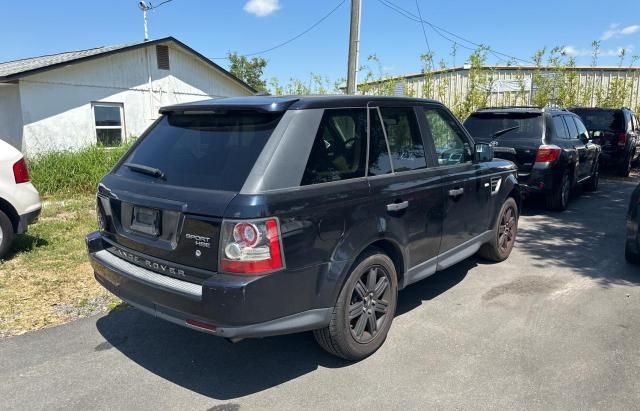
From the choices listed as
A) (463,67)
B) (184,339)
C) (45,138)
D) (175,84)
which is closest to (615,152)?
(463,67)

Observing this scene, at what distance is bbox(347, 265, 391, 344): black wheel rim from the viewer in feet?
11.2

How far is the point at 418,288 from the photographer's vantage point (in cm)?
496

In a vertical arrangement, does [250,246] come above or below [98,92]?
below

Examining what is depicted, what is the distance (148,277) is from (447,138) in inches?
116

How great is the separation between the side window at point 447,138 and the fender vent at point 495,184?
0.49 metres

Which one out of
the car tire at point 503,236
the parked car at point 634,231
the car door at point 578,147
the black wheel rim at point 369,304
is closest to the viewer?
the black wheel rim at point 369,304

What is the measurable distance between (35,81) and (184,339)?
1177 cm

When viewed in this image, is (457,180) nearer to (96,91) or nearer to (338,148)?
(338,148)

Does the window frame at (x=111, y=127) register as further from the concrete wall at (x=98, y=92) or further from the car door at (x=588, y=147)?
the car door at (x=588, y=147)

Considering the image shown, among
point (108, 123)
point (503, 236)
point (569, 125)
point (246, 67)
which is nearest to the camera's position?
point (503, 236)

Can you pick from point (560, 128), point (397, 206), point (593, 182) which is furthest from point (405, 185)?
point (593, 182)

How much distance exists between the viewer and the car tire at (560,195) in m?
8.20

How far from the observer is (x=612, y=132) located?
12.4 meters

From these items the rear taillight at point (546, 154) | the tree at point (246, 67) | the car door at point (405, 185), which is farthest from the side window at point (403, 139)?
the tree at point (246, 67)
